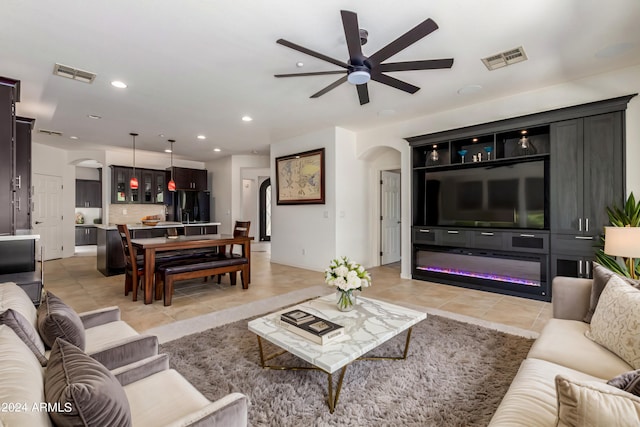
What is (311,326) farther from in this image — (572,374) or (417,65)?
(417,65)

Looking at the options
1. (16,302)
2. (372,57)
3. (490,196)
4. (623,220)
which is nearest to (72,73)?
(16,302)

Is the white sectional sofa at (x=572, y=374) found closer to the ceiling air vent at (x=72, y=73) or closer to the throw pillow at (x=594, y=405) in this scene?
the throw pillow at (x=594, y=405)

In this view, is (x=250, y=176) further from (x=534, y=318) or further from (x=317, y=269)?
(x=534, y=318)

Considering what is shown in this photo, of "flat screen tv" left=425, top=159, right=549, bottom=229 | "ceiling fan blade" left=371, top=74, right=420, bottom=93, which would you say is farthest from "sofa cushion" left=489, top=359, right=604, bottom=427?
"flat screen tv" left=425, top=159, right=549, bottom=229

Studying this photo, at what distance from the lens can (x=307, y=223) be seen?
6.19 meters

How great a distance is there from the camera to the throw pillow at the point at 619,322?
149cm

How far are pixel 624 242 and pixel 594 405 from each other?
2.48m

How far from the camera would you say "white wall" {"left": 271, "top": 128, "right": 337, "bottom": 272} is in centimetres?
571

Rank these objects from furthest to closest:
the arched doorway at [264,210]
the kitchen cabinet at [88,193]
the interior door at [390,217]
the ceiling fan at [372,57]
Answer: the arched doorway at [264,210], the kitchen cabinet at [88,193], the interior door at [390,217], the ceiling fan at [372,57]

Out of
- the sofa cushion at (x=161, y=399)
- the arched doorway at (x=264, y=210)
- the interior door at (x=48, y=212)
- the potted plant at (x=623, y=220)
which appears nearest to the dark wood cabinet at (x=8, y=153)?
the sofa cushion at (x=161, y=399)

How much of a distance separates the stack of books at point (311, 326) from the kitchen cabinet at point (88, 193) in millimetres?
10634

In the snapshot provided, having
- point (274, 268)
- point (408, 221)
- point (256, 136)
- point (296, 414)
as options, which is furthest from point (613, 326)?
point (256, 136)

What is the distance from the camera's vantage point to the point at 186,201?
8617mm

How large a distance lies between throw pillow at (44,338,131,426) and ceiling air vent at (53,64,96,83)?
3.48m
